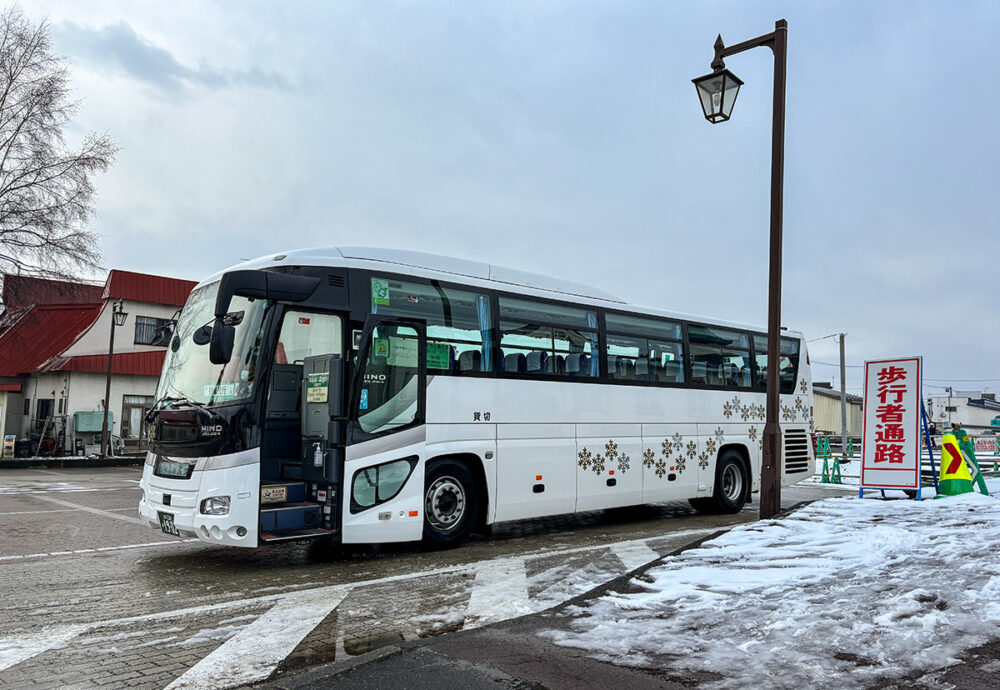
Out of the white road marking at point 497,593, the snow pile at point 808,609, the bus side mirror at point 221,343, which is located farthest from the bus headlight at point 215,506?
the snow pile at point 808,609

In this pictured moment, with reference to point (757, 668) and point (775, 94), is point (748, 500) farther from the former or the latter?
point (757, 668)

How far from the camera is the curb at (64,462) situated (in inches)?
1076

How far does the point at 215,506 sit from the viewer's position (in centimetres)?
791

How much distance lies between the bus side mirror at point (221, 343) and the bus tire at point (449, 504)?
2819 millimetres

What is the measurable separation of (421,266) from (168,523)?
4097 millimetres

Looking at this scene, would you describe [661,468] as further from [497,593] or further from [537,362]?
[497,593]

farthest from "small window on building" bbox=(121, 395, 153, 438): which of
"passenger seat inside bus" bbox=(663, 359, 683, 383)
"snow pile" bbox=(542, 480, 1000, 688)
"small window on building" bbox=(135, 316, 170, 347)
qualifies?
"snow pile" bbox=(542, 480, 1000, 688)

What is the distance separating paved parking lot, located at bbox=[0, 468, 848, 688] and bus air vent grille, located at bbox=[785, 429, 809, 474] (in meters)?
3.57

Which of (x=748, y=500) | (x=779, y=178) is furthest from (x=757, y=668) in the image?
(x=748, y=500)

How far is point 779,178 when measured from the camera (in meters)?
10.9

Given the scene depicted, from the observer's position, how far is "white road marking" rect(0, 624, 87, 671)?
509 centimetres

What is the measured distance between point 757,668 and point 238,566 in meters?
5.85

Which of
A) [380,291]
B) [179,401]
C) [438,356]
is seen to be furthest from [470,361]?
[179,401]

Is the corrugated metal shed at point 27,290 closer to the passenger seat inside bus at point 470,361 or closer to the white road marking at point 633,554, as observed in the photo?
the passenger seat inside bus at point 470,361
